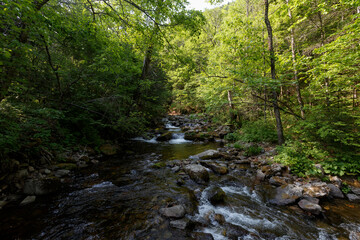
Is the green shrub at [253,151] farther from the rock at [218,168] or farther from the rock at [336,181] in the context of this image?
the rock at [336,181]

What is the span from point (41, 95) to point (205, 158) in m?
7.92


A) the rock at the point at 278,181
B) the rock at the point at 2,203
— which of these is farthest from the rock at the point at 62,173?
the rock at the point at 278,181

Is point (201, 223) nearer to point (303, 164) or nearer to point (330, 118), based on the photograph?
point (303, 164)

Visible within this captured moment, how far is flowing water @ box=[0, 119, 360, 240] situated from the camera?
9.80 feet

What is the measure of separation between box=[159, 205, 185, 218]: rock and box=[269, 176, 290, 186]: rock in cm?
358


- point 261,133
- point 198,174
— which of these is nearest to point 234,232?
point 198,174

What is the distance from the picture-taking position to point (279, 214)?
12.2 ft

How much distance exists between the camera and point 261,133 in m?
9.46

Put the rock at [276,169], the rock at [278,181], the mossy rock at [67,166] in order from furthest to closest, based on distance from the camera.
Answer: the mossy rock at [67,166], the rock at [276,169], the rock at [278,181]

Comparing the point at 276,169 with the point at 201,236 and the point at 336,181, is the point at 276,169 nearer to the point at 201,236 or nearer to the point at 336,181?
the point at 336,181

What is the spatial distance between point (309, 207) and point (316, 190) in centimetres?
87

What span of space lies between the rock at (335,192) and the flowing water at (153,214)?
0.18 metres

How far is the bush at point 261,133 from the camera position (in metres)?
9.01

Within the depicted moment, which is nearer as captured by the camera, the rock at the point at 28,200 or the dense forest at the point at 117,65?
the rock at the point at 28,200
